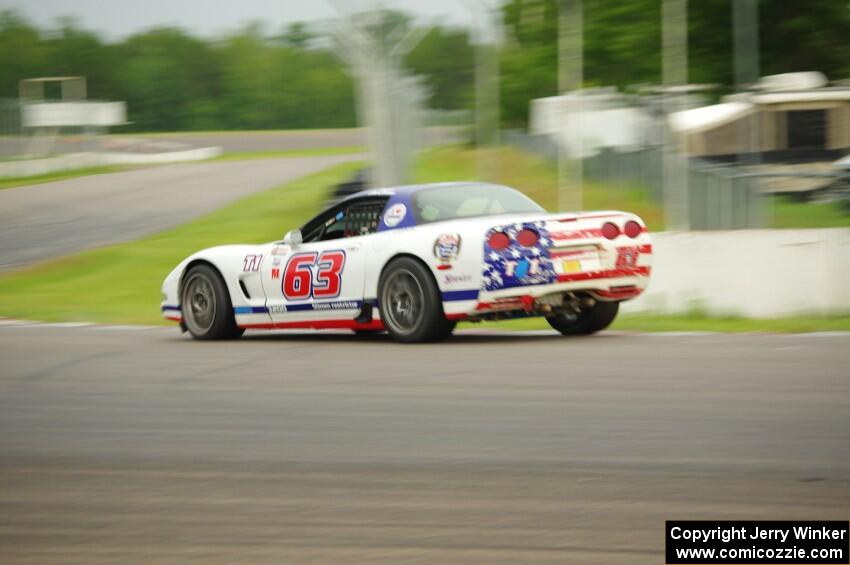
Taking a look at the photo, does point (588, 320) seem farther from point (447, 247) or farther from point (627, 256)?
point (447, 247)

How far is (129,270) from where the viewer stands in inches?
898

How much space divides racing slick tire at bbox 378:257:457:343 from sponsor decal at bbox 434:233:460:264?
0.64 feet

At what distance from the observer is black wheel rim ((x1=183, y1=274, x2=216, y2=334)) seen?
12781mm

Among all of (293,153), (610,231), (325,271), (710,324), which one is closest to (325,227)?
(325,271)

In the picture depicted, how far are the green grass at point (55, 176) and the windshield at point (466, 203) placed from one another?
32963mm

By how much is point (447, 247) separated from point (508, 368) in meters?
1.61

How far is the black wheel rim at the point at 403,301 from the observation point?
11.0 metres

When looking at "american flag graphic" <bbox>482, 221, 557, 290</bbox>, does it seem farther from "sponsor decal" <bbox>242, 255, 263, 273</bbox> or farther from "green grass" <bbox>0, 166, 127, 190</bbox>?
"green grass" <bbox>0, 166, 127, 190</bbox>

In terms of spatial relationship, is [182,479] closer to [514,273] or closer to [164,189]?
[514,273]

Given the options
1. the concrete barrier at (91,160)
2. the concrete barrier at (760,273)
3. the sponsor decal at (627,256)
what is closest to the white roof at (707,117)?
the concrete barrier at (760,273)

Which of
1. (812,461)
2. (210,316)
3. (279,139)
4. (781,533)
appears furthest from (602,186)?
(279,139)

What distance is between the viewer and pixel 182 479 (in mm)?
5926

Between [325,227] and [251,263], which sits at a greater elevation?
[325,227]

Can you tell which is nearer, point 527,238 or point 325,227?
point 527,238
